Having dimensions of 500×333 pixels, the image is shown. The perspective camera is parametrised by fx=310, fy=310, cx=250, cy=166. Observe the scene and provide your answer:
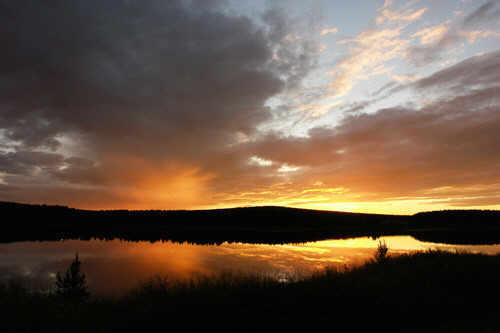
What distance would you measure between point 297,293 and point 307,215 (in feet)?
442

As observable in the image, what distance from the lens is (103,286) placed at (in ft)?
75.2

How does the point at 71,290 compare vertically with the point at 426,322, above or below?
above

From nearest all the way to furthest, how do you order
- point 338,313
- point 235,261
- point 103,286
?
point 338,313 < point 103,286 < point 235,261

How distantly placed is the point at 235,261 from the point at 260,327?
2470cm

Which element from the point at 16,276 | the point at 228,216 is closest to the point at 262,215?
the point at 228,216

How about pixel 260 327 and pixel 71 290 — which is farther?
pixel 71 290

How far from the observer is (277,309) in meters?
12.1

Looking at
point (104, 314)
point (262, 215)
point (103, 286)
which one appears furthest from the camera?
point (262, 215)

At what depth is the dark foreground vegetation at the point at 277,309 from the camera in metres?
10.8

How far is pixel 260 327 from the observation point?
1106 centimetres

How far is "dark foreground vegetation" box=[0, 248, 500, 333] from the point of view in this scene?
10.8 meters

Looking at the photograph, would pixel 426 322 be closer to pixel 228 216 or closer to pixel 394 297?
pixel 394 297

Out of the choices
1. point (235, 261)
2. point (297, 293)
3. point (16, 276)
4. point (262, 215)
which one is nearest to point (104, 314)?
point (297, 293)

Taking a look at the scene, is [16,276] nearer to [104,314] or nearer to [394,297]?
[104,314]
